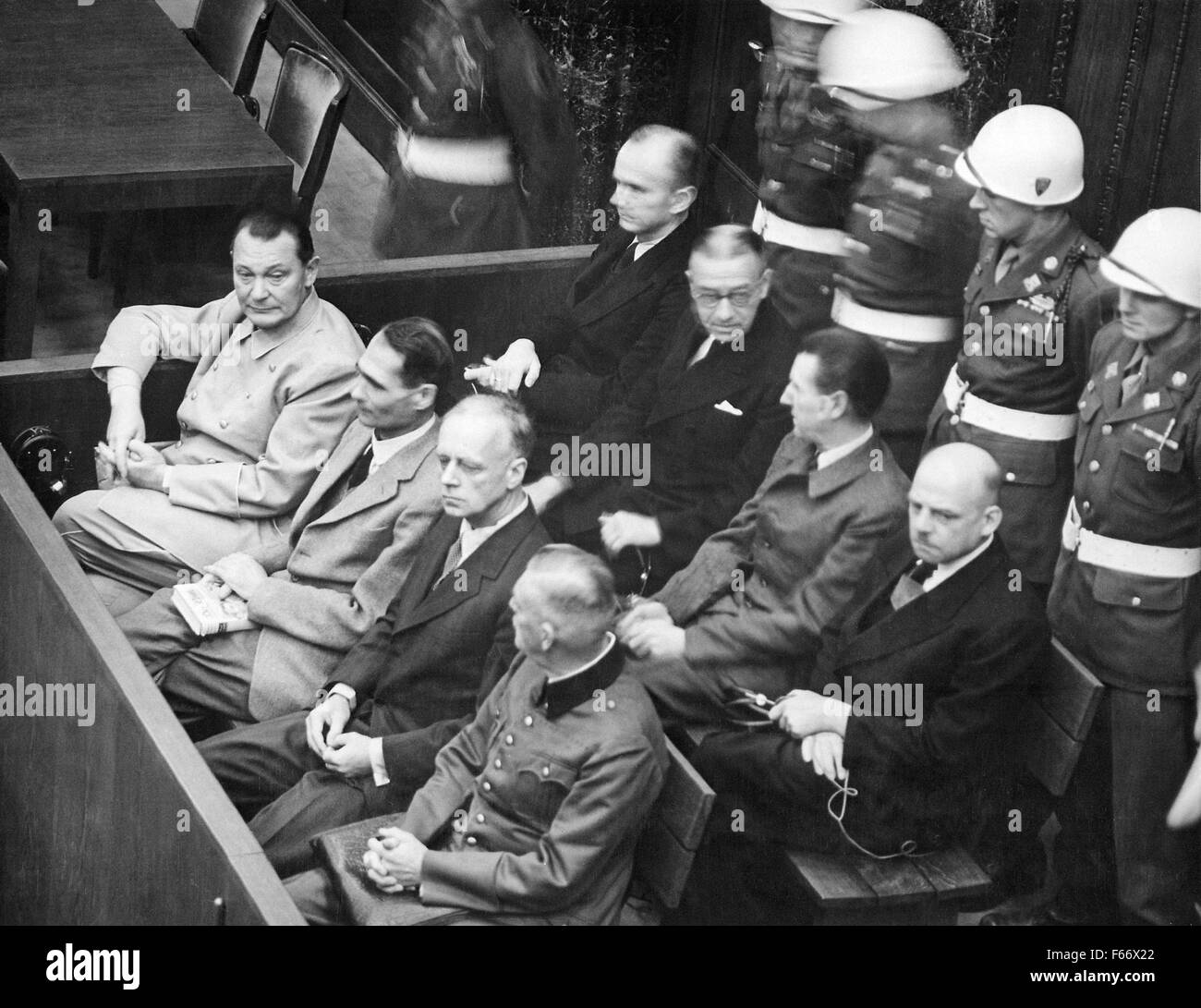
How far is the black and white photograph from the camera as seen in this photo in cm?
396

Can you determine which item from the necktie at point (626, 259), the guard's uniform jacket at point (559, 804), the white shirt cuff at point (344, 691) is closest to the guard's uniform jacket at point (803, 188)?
the necktie at point (626, 259)

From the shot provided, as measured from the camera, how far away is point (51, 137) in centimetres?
578

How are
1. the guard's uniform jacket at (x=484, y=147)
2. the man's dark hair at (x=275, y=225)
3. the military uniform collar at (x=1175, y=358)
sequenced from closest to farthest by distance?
the military uniform collar at (x=1175, y=358), the man's dark hair at (x=275, y=225), the guard's uniform jacket at (x=484, y=147)

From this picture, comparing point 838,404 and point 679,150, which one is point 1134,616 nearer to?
point 838,404

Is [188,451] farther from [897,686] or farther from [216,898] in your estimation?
→ [897,686]

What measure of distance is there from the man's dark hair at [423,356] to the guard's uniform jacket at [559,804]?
2.35 feet

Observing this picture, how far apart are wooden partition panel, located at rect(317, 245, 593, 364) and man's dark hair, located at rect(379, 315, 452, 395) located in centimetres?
34

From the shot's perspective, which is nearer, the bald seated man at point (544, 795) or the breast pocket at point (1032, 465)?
the bald seated man at point (544, 795)

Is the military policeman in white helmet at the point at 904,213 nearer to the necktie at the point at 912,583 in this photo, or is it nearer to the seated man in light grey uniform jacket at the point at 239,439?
the necktie at the point at 912,583

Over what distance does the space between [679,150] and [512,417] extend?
0.71 meters

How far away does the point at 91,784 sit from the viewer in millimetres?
4555

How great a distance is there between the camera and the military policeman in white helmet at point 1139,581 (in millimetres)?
3895

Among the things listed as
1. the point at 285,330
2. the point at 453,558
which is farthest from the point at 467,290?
the point at 453,558
